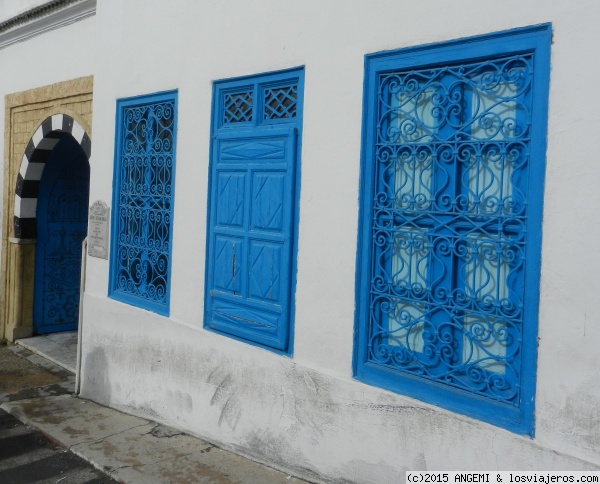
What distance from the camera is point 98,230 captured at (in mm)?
5188

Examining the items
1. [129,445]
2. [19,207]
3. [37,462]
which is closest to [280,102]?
[129,445]

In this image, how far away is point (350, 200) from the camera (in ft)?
10.8

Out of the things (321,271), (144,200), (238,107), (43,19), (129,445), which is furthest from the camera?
(43,19)

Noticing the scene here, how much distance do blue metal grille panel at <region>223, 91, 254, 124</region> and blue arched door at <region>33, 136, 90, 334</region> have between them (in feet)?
11.6

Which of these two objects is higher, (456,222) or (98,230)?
(456,222)

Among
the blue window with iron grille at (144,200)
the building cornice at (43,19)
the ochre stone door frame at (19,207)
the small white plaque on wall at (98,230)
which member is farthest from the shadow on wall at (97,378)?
the building cornice at (43,19)

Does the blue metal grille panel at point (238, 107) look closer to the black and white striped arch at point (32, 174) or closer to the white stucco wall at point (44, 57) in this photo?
the white stucco wall at point (44, 57)

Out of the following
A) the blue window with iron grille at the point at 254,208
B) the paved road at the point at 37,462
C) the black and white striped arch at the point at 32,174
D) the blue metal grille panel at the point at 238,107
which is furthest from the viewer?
the black and white striped arch at the point at 32,174

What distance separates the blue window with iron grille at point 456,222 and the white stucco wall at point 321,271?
0.06m

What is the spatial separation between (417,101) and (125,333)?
2864mm

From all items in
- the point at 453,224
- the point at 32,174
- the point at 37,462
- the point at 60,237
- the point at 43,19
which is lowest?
the point at 37,462

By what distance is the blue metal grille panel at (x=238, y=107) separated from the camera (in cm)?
393

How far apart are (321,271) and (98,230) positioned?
2.44 m

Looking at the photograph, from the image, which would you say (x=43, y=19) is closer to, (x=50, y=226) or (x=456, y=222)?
(x=50, y=226)
